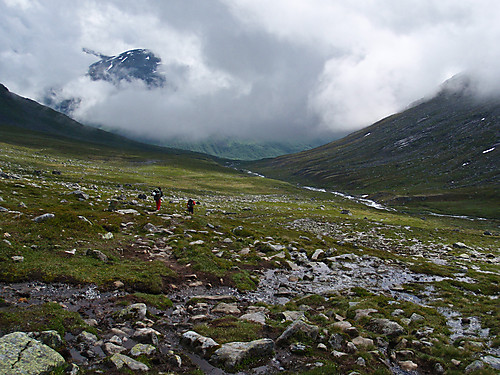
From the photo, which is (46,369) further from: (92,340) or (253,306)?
(253,306)

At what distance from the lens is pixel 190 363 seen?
1041 cm

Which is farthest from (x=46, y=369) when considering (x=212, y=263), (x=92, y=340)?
(x=212, y=263)

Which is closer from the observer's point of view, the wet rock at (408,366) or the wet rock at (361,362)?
the wet rock at (361,362)

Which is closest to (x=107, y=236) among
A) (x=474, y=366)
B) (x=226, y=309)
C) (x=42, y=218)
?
(x=42, y=218)

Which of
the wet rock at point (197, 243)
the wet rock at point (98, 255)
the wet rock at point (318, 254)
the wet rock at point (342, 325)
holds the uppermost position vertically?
the wet rock at point (98, 255)

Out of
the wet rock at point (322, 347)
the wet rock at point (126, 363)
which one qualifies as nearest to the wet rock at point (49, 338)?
the wet rock at point (126, 363)

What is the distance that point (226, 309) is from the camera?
51.2 feet

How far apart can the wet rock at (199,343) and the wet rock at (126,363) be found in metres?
2.22

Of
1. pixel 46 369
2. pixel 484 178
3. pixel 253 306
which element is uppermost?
pixel 484 178

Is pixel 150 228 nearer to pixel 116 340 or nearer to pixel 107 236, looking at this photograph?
pixel 107 236

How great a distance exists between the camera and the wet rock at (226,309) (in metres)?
15.4

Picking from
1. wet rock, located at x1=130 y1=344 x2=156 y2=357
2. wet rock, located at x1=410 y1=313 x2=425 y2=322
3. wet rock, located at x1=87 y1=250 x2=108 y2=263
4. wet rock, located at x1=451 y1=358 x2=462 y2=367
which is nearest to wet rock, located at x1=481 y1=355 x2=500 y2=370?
wet rock, located at x1=451 y1=358 x2=462 y2=367

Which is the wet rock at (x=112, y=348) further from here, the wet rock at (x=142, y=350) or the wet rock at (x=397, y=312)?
the wet rock at (x=397, y=312)

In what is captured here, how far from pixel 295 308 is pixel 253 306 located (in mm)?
2498
